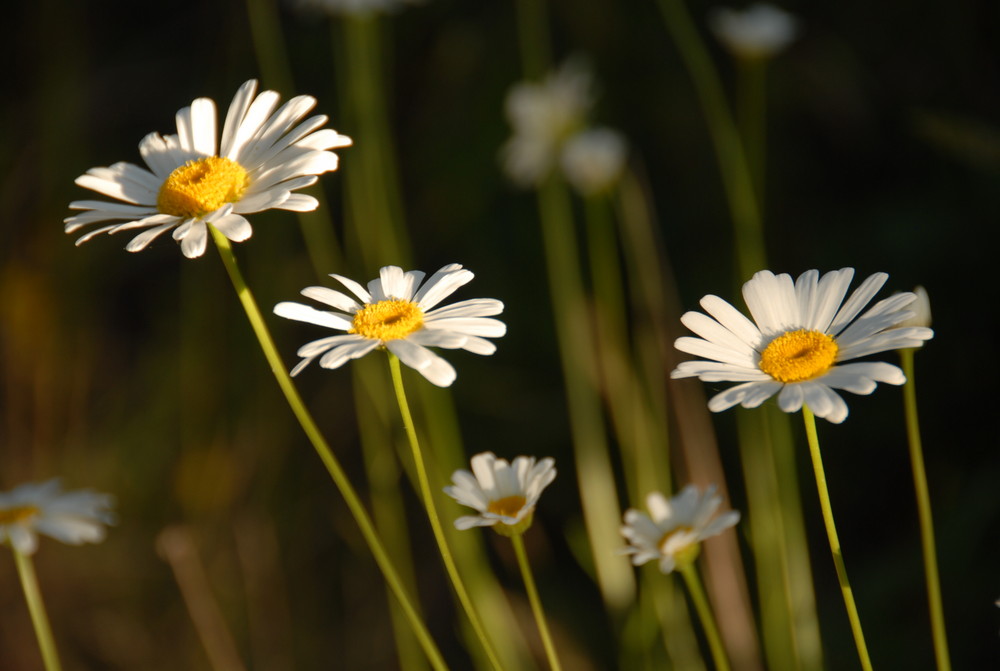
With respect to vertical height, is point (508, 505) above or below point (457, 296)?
below

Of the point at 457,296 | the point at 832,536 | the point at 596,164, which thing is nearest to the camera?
the point at 832,536

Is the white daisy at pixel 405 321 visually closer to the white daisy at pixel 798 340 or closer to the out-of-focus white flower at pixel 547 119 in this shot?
the white daisy at pixel 798 340

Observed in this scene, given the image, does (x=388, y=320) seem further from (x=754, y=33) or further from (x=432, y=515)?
(x=754, y=33)

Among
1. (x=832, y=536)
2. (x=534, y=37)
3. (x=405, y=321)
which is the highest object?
(x=534, y=37)

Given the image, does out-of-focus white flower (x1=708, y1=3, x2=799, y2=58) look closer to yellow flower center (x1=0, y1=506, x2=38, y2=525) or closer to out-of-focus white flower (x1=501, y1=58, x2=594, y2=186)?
out-of-focus white flower (x1=501, y1=58, x2=594, y2=186)

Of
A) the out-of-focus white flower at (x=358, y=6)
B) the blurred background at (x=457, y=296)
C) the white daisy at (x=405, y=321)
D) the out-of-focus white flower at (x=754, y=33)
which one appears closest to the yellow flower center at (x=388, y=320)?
the white daisy at (x=405, y=321)

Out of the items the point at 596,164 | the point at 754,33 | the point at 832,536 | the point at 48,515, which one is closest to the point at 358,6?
the point at 596,164
